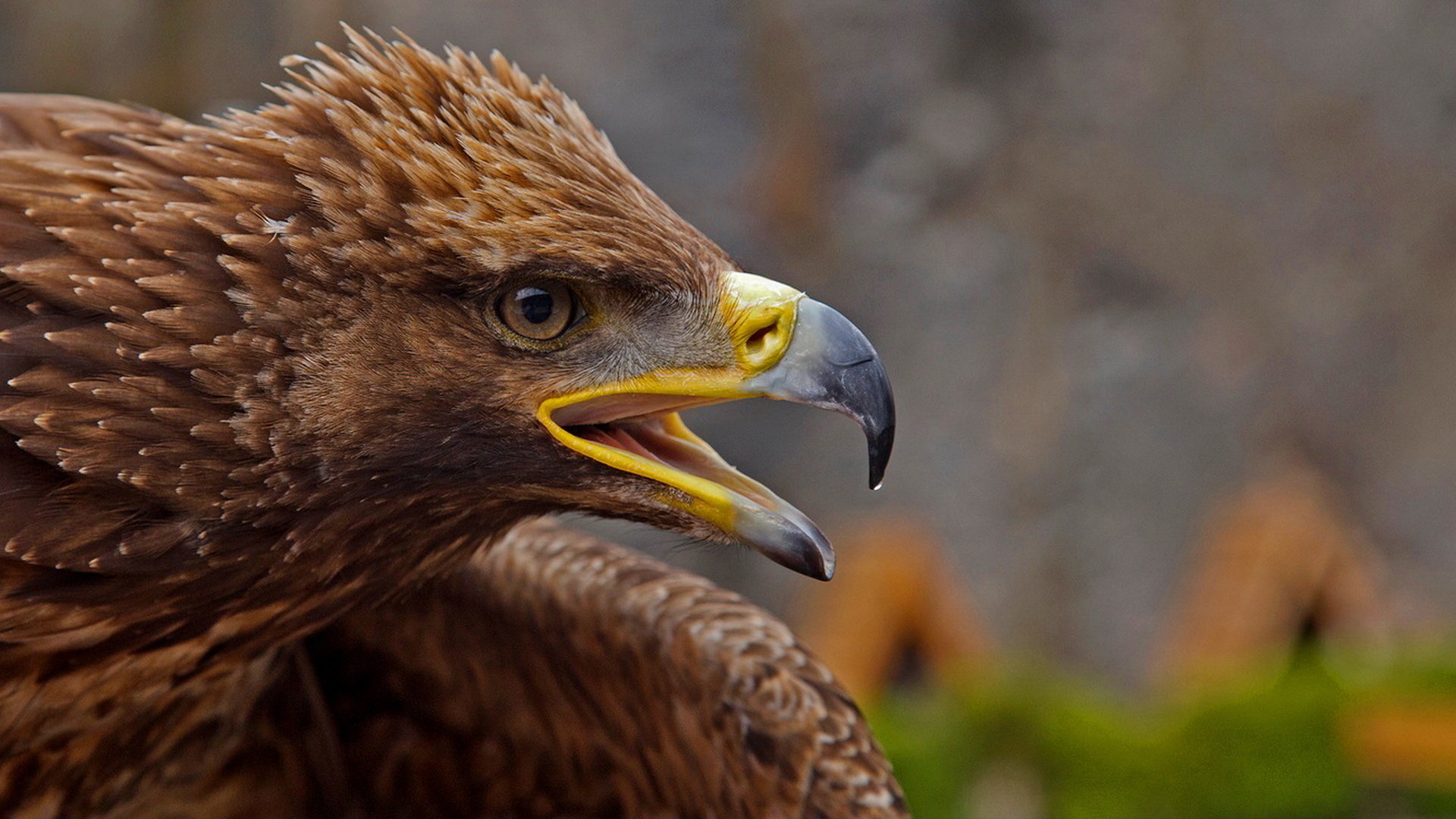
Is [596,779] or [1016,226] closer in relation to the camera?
[596,779]

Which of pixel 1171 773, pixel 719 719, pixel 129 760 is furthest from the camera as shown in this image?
pixel 1171 773

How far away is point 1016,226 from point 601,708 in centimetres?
729

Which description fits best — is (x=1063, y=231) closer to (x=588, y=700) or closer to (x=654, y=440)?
(x=588, y=700)

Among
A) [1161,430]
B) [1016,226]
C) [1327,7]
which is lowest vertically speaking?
[1161,430]

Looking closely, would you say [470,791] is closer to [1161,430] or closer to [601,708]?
[601,708]

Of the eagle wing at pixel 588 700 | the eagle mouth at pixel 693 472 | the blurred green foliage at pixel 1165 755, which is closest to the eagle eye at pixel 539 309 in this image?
the eagle mouth at pixel 693 472

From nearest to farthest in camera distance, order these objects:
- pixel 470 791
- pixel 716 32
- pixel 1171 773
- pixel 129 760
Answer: pixel 129 760 → pixel 470 791 → pixel 1171 773 → pixel 716 32

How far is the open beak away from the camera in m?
2.01

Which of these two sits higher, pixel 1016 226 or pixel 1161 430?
pixel 1016 226

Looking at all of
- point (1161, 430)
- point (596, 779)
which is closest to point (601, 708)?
Answer: point (596, 779)

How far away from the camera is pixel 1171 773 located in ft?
24.4

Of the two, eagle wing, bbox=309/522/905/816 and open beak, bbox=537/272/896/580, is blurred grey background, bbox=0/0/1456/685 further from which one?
open beak, bbox=537/272/896/580

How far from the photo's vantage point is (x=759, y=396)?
2.08m

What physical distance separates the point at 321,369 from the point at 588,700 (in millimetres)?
1025
